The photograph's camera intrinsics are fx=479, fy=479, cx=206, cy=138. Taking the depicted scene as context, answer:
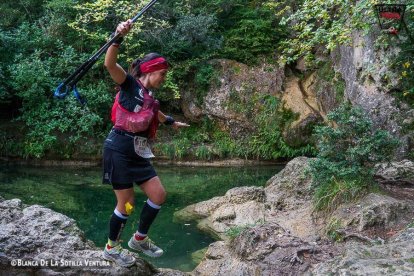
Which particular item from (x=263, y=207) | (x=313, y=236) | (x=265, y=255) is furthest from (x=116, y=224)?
(x=263, y=207)

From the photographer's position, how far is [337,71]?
12797 mm

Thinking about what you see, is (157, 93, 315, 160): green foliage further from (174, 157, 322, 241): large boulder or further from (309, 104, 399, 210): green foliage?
(309, 104, 399, 210): green foliage

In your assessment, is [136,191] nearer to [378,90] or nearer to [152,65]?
[378,90]

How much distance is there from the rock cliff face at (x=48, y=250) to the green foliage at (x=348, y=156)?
280 cm

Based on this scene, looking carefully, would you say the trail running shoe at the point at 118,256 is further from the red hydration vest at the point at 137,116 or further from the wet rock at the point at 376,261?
the wet rock at the point at 376,261

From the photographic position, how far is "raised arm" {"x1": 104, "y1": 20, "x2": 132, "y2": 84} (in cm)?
338

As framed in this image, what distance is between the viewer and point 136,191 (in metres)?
10.4

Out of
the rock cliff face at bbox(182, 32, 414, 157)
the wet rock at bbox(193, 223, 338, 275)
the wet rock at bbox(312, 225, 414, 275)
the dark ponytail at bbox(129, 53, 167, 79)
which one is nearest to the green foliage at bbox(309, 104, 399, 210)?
the wet rock at bbox(193, 223, 338, 275)

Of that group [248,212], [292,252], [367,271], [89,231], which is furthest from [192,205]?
[367,271]

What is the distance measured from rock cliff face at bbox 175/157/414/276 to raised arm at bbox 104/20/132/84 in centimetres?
208

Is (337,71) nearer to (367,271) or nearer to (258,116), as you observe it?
(258,116)

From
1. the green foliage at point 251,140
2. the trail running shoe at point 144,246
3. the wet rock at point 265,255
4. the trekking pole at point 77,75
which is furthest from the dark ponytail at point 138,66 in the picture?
the green foliage at point 251,140

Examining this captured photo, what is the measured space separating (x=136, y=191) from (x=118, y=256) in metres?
6.31

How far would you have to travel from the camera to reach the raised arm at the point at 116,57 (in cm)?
338
